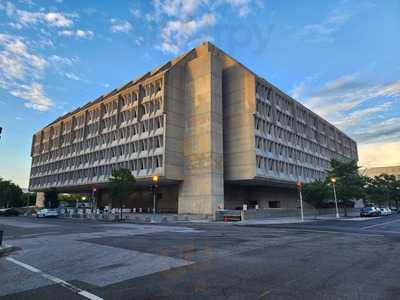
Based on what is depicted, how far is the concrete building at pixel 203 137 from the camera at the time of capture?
4672cm

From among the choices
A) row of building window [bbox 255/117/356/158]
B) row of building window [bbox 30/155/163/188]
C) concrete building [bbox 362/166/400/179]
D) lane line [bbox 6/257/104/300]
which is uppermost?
concrete building [bbox 362/166/400/179]

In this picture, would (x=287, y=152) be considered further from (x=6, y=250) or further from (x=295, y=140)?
(x=6, y=250)

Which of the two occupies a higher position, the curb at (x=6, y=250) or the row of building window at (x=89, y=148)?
the row of building window at (x=89, y=148)

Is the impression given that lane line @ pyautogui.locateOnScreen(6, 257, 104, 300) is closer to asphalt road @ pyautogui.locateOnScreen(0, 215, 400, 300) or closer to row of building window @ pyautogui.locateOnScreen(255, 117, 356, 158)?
asphalt road @ pyautogui.locateOnScreen(0, 215, 400, 300)

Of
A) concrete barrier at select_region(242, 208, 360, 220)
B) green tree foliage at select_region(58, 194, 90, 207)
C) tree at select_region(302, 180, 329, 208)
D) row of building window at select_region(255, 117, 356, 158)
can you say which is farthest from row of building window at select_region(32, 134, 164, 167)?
tree at select_region(302, 180, 329, 208)

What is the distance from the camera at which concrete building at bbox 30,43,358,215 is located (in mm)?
46719

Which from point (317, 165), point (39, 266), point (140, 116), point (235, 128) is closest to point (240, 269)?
point (39, 266)

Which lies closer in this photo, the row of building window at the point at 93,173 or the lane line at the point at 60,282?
the lane line at the point at 60,282

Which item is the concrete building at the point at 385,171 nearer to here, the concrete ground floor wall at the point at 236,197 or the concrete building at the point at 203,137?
the concrete ground floor wall at the point at 236,197

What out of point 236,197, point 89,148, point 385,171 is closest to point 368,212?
point 236,197

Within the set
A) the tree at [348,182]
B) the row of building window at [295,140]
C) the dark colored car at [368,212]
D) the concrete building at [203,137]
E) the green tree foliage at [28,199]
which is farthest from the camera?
the green tree foliage at [28,199]

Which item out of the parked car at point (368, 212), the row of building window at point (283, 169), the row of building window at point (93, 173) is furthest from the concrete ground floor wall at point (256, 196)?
the parked car at point (368, 212)

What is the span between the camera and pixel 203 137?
46625mm

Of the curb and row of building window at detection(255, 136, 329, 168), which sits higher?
row of building window at detection(255, 136, 329, 168)
